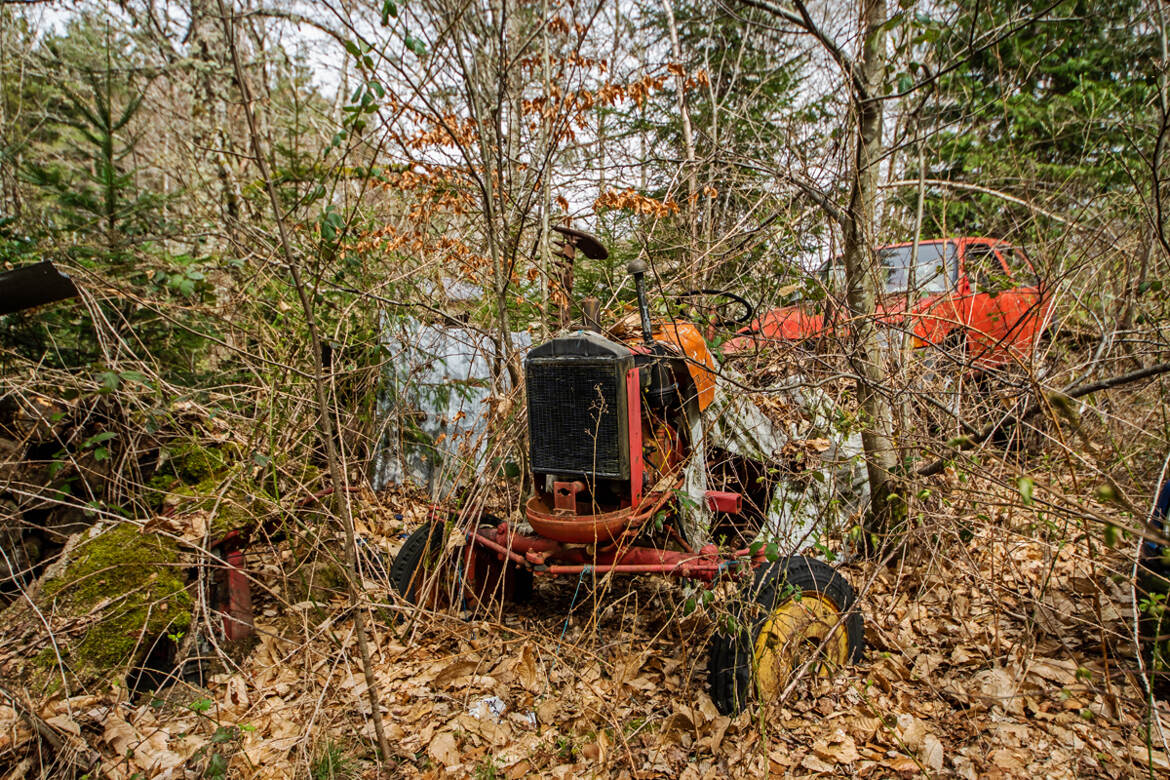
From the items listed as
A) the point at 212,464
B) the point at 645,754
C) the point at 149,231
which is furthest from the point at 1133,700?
the point at 149,231

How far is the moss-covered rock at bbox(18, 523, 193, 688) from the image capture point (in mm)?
2412

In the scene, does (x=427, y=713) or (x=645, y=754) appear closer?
(x=645, y=754)

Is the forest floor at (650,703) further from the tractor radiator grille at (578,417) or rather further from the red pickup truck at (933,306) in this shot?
the red pickup truck at (933,306)

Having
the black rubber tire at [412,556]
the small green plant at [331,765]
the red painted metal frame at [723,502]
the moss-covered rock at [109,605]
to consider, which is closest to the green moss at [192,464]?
the moss-covered rock at [109,605]

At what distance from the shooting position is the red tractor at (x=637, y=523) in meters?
2.30

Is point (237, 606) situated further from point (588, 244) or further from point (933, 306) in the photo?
point (933, 306)

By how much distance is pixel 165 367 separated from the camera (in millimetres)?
3887

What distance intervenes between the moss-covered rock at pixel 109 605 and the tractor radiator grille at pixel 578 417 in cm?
149

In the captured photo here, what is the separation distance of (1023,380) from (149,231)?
15.9 ft

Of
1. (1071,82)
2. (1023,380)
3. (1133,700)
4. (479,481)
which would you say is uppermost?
(1071,82)

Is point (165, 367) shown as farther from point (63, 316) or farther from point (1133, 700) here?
point (1133, 700)

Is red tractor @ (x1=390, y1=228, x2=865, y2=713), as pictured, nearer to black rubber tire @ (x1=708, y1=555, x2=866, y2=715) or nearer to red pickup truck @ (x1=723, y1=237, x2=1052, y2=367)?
black rubber tire @ (x1=708, y1=555, x2=866, y2=715)

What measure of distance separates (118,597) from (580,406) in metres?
1.98

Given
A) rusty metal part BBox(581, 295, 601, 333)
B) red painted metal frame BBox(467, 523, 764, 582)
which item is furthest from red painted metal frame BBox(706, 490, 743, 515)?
rusty metal part BBox(581, 295, 601, 333)
